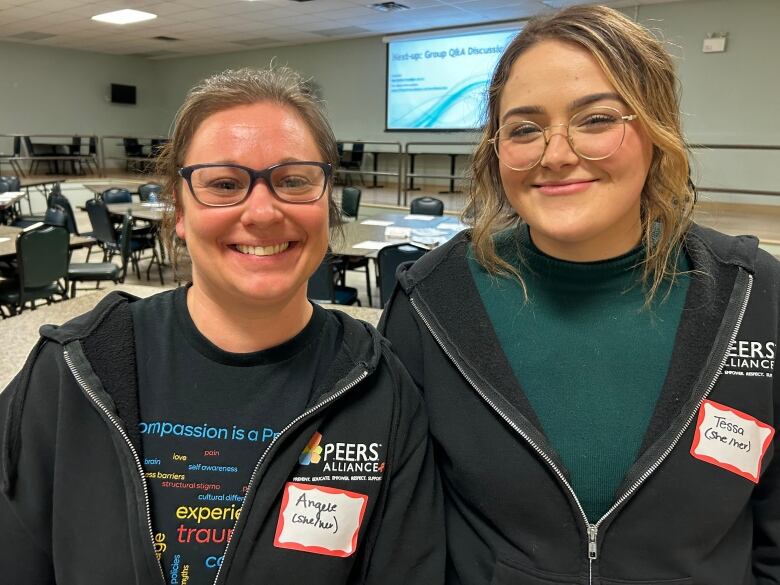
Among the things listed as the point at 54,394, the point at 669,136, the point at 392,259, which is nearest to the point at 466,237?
the point at 669,136

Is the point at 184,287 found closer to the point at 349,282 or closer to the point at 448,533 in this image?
the point at 448,533

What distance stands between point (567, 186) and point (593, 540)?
56 cm

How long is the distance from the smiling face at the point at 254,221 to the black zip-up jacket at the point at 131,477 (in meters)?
0.18

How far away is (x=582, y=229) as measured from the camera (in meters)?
0.94

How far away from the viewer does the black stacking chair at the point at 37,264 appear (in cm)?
370

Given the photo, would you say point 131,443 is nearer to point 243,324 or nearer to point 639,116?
point 243,324

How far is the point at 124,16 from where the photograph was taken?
388 inches

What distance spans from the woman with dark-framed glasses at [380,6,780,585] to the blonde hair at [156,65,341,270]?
315mm

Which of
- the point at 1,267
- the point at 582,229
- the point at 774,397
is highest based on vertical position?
the point at 582,229

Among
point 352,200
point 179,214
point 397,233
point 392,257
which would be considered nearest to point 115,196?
Answer: point 352,200

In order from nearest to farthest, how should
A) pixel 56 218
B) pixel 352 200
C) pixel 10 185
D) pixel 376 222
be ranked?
1. pixel 56 218
2. pixel 376 222
3. pixel 352 200
4. pixel 10 185

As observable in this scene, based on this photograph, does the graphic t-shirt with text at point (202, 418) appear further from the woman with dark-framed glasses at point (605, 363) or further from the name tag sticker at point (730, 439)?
the name tag sticker at point (730, 439)

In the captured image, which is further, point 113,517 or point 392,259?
point 392,259

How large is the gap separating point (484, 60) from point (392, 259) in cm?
795
